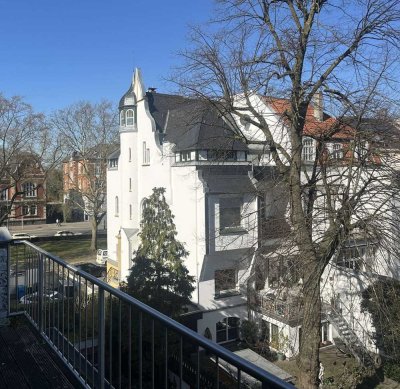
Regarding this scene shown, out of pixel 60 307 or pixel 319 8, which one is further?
pixel 319 8

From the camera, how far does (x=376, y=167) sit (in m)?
9.28

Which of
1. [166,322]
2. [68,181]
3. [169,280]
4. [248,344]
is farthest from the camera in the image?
[68,181]

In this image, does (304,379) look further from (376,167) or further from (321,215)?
(376,167)

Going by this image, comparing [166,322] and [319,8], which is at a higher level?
[319,8]

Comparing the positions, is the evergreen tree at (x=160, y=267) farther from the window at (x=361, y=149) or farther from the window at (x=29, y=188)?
the window at (x=29, y=188)

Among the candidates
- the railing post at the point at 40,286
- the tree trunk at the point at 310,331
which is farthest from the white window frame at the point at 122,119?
the railing post at the point at 40,286

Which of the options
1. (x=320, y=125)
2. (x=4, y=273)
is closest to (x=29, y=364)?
(x=4, y=273)

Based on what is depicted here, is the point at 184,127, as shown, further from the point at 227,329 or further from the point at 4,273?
the point at 4,273

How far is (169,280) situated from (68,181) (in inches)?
947

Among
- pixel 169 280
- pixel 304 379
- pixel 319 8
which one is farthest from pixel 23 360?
pixel 169 280

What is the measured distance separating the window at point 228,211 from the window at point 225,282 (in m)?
2.25

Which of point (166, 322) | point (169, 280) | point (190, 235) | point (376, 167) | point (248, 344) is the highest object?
point (376, 167)

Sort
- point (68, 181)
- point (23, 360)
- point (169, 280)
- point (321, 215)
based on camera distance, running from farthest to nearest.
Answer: point (68, 181) < point (169, 280) < point (321, 215) < point (23, 360)

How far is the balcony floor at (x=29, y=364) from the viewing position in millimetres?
3299
